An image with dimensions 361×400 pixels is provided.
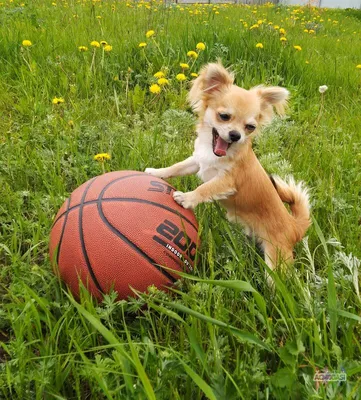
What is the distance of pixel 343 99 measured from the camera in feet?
15.5

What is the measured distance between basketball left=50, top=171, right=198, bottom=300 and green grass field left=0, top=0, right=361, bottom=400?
3.4 inches

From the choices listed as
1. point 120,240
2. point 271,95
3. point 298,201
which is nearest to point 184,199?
point 120,240

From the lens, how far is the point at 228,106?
237cm

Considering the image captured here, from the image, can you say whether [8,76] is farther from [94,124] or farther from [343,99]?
[343,99]

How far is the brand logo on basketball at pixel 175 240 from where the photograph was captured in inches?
76.3

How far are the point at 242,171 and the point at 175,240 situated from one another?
687 mm

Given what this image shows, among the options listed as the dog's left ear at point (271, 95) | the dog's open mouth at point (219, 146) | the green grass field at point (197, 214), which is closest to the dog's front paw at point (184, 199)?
the green grass field at point (197, 214)

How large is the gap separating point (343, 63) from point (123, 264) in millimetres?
5079

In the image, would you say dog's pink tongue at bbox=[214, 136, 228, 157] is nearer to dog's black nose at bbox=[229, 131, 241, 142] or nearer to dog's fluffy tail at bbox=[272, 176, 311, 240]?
dog's black nose at bbox=[229, 131, 241, 142]

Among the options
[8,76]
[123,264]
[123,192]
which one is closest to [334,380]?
[123,264]

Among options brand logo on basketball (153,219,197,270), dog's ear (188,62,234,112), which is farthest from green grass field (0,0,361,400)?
dog's ear (188,62,234,112)

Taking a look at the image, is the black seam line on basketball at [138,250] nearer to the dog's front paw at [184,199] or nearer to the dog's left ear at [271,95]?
the dog's front paw at [184,199]

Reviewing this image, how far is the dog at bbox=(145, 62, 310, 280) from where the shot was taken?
237 centimetres

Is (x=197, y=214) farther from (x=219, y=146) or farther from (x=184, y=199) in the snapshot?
(x=219, y=146)
